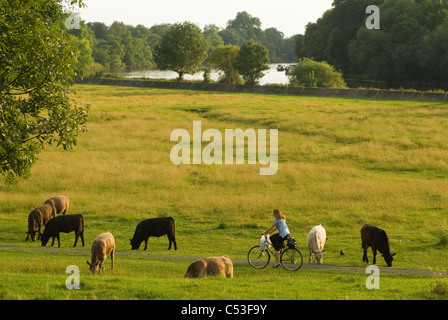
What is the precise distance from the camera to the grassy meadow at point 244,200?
16.8m

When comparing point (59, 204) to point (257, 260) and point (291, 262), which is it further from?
point (291, 262)

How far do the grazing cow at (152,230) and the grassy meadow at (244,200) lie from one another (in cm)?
55

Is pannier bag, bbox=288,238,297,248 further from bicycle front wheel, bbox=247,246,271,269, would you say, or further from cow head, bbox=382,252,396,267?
cow head, bbox=382,252,396,267

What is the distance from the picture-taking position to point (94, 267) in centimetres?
2033

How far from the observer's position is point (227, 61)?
362 ft

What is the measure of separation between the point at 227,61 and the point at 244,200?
7886cm

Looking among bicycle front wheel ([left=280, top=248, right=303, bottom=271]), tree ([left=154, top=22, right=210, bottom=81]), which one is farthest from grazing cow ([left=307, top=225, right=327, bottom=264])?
tree ([left=154, top=22, right=210, bottom=81])

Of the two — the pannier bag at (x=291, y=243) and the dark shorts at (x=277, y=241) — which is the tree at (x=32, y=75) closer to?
the dark shorts at (x=277, y=241)

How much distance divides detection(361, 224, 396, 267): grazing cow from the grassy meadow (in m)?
0.50

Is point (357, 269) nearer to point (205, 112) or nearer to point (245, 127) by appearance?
point (245, 127)

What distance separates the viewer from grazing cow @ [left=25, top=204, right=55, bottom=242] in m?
27.2

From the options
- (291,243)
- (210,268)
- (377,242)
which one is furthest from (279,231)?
(377,242)

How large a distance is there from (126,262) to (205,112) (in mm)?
50778

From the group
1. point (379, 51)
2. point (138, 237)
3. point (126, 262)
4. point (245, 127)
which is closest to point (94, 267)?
point (126, 262)
